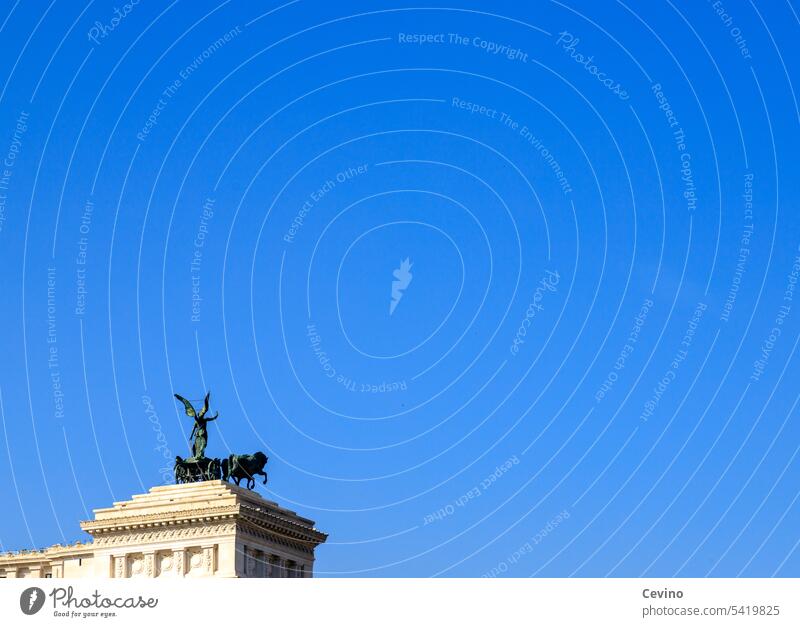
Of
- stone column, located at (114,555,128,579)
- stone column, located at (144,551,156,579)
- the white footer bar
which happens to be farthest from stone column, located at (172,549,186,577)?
the white footer bar

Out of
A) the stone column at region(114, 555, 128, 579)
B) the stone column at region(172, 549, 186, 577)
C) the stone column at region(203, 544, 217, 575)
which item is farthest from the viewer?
the stone column at region(114, 555, 128, 579)

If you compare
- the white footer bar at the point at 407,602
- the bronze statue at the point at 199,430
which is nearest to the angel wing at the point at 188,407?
the bronze statue at the point at 199,430

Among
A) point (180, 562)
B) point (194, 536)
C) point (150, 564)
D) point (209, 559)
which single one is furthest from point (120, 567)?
point (209, 559)

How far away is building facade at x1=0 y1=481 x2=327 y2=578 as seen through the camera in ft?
428

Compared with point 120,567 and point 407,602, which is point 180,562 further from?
point 407,602

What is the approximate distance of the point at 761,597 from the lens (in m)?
86.3

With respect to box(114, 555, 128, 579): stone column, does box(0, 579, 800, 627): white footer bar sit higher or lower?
lower

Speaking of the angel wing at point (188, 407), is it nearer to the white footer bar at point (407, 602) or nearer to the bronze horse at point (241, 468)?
the bronze horse at point (241, 468)

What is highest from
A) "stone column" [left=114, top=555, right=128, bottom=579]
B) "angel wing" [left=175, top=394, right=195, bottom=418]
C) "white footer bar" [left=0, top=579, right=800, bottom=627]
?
"angel wing" [left=175, top=394, right=195, bottom=418]

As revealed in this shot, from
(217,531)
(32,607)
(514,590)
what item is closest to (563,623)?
(514,590)

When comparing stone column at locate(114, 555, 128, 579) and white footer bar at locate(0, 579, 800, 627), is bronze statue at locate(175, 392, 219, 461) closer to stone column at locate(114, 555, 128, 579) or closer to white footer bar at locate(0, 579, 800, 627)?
stone column at locate(114, 555, 128, 579)

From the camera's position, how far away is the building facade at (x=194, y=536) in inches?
5133

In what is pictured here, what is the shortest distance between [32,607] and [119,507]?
47220 millimetres

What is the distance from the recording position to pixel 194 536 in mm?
131500
